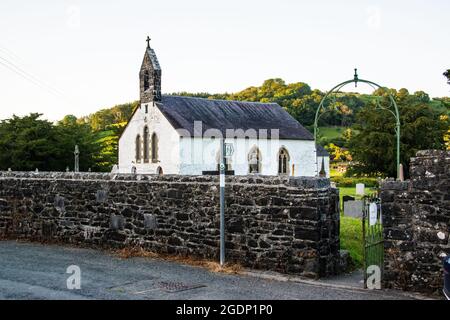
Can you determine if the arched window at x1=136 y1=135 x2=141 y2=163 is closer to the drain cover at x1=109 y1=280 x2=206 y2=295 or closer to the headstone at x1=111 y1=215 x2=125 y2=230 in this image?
the headstone at x1=111 y1=215 x2=125 y2=230

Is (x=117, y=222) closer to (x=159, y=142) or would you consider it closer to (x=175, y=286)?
(x=175, y=286)

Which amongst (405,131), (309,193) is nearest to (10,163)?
(405,131)

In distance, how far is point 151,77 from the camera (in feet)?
158

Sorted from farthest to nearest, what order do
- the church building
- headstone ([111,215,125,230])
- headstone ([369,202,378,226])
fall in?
1. the church building
2. headstone ([111,215,125,230])
3. headstone ([369,202,378,226])

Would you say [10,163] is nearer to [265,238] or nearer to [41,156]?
[41,156]

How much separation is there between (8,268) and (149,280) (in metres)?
3.11

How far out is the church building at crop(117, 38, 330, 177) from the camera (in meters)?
45.8

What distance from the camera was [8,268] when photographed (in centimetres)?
1040

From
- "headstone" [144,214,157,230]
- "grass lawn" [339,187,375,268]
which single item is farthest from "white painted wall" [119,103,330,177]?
"headstone" [144,214,157,230]

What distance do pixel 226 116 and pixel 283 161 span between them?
7.39 metres

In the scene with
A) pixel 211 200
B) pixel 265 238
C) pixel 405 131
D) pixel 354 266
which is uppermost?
pixel 405 131

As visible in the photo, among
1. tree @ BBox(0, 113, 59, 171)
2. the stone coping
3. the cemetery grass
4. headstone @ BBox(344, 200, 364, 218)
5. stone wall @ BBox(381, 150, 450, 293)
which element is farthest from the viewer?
tree @ BBox(0, 113, 59, 171)

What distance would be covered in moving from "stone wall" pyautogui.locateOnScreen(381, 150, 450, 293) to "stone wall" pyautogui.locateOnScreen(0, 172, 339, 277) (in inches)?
51.6
